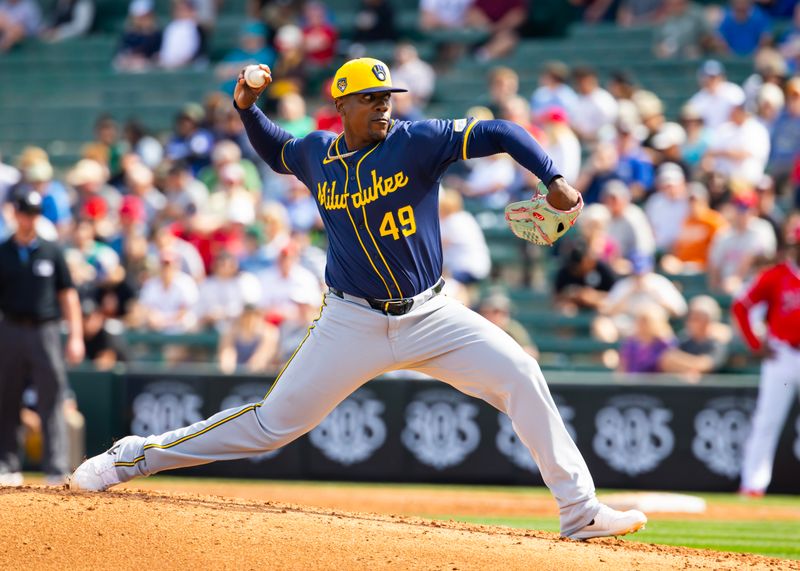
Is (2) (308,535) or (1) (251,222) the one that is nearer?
(2) (308,535)

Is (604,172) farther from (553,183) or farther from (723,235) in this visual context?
(553,183)

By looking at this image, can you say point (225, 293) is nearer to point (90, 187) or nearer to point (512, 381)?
point (90, 187)

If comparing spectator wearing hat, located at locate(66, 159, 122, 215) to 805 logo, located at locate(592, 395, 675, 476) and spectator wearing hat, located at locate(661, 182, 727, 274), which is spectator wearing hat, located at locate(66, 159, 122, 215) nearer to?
spectator wearing hat, located at locate(661, 182, 727, 274)

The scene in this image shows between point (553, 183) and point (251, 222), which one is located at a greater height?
point (251, 222)

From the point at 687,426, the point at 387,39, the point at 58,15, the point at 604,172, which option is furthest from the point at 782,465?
the point at 58,15

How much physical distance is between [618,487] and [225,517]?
6550mm

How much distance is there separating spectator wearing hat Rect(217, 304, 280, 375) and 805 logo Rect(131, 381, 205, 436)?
447mm

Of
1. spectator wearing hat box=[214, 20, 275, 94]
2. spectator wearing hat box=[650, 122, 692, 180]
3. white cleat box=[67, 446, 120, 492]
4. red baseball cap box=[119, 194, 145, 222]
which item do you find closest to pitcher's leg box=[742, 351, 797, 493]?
spectator wearing hat box=[650, 122, 692, 180]

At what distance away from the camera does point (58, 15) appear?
21594 mm

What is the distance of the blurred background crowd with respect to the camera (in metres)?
13.2

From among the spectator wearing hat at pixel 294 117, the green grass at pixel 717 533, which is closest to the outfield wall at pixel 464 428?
the green grass at pixel 717 533

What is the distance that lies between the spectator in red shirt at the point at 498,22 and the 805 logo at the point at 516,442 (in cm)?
674

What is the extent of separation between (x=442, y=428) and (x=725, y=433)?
255cm

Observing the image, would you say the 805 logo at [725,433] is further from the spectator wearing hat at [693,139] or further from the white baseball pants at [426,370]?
the white baseball pants at [426,370]
